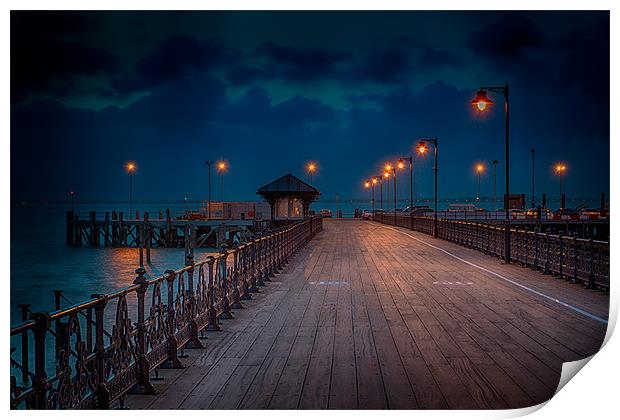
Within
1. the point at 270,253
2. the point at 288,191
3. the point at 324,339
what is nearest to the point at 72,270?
the point at 288,191

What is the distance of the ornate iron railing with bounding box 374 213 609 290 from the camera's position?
15047 mm

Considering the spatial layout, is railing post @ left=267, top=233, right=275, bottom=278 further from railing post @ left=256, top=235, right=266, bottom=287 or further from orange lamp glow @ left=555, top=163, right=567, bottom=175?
Answer: orange lamp glow @ left=555, top=163, right=567, bottom=175

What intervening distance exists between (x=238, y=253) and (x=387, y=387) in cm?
691

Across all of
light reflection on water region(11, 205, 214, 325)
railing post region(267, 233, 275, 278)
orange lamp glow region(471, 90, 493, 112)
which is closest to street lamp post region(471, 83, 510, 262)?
orange lamp glow region(471, 90, 493, 112)

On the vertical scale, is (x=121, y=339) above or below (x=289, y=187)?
below

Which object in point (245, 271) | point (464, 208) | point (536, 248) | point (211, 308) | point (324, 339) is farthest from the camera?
point (464, 208)

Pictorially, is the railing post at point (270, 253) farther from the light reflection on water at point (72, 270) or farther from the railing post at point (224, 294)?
the light reflection on water at point (72, 270)

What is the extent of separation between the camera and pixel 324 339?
962 cm

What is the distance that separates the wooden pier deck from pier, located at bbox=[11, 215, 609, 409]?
0.08 ft

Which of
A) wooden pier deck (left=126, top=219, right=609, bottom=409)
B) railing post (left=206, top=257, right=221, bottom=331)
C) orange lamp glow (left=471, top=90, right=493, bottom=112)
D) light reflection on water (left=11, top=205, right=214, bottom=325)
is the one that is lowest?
light reflection on water (left=11, top=205, right=214, bottom=325)

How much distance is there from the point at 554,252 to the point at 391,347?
1098 cm

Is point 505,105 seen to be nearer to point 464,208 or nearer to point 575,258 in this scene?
point 575,258
